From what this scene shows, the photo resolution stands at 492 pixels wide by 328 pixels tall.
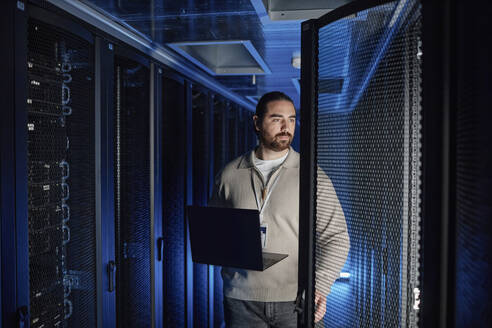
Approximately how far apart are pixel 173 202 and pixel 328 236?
5.67ft

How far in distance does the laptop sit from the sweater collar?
46cm

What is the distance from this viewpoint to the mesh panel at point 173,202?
8.43 ft

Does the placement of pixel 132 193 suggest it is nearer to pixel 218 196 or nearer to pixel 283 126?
pixel 218 196

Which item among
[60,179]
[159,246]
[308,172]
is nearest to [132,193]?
[159,246]

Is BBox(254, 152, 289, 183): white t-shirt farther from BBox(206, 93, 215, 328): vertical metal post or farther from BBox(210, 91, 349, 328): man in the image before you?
BBox(206, 93, 215, 328): vertical metal post

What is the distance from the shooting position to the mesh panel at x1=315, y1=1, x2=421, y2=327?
35.8 inches

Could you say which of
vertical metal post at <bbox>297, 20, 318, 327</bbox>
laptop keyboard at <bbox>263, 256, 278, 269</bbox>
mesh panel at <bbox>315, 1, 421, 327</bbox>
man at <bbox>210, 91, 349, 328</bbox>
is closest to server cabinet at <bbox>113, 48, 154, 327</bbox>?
man at <bbox>210, 91, 349, 328</bbox>

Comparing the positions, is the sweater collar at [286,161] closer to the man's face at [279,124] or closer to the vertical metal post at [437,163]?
the man's face at [279,124]

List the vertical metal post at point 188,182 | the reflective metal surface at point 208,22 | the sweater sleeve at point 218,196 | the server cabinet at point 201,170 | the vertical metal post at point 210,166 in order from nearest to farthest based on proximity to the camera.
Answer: the reflective metal surface at point 208,22 → the sweater sleeve at point 218,196 → the vertical metal post at point 188,182 → the server cabinet at point 201,170 → the vertical metal post at point 210,166

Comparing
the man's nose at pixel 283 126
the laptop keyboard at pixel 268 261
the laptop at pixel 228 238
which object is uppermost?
the man's nose at pixel 283 126

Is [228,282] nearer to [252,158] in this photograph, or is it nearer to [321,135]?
[252,158]

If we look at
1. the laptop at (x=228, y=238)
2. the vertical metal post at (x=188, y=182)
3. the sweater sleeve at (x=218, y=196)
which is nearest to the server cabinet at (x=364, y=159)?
the laptop at (x=228, y=238)

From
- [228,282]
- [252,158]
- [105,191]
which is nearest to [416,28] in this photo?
[252,158]

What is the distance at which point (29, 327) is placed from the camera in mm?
1369
